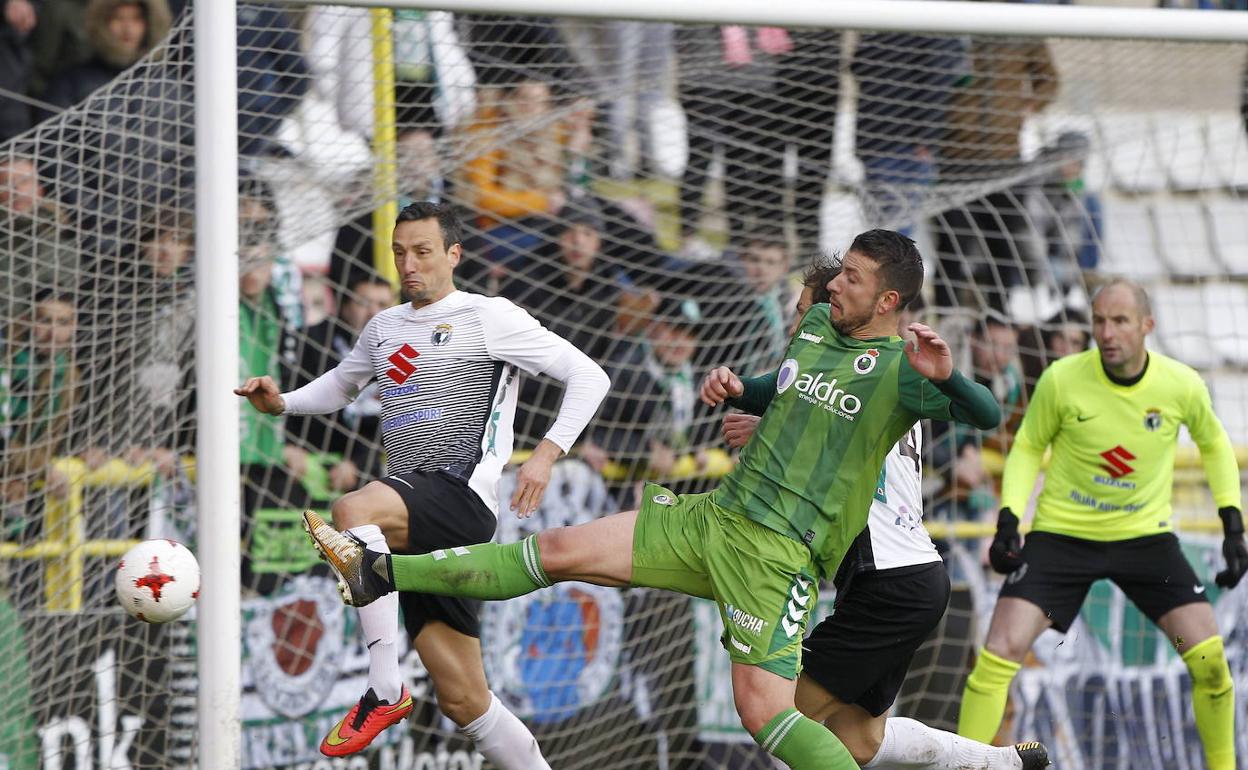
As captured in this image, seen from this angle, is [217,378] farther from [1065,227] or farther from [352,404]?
[1065,227]

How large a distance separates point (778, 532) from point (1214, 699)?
3218 mm

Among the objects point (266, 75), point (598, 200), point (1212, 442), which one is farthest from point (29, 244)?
point (1212, 442)

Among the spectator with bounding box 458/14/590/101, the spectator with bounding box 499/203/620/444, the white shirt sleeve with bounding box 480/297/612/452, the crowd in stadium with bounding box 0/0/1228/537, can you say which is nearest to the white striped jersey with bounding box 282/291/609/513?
the white shirt sleeve with bounding box 480/297/612/452

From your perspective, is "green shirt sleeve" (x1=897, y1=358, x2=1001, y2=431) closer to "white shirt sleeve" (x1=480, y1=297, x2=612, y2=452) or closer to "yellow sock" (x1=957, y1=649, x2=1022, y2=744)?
"white shirt sleeve" (x1=480, y1=297, x2=612, y2=452)

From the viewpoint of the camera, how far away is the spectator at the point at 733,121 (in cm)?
802

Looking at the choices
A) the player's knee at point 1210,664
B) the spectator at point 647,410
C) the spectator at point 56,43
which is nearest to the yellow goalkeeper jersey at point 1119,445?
the player's knee at point 1210,664

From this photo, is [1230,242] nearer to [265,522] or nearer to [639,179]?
[639,179]

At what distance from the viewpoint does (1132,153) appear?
974cm

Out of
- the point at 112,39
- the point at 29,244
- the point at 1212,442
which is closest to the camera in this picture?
the point at 29,244

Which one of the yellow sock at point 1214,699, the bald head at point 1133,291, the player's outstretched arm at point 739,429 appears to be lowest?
the yellow sock at point 1214,699

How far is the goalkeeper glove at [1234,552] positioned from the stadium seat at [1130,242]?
279 cm

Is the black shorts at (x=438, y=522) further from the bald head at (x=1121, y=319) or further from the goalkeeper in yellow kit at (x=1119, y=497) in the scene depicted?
the bald head at (x=1121, y=319)

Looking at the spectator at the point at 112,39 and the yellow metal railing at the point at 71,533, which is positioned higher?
the spectator at the point at 112,39

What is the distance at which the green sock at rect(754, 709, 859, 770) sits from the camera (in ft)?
16.3
